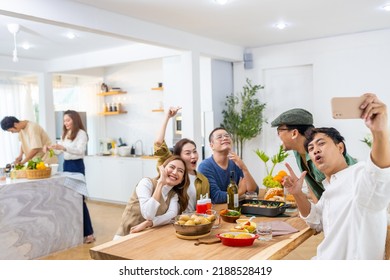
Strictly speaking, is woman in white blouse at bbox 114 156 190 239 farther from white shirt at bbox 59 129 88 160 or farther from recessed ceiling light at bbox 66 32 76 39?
recessed ceiling light at bbox 66 32 76 39

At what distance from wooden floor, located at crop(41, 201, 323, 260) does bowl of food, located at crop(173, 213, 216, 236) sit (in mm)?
1783

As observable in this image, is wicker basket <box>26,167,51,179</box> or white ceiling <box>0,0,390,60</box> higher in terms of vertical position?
white ceiling <box>0,0,390,60</box>

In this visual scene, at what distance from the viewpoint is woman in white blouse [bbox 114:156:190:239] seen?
2.03 meters

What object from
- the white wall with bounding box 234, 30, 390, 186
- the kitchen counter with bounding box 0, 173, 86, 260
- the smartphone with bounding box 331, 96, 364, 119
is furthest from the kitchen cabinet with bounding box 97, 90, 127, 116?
the smartphone with bounding box 331, 96, 364, 119

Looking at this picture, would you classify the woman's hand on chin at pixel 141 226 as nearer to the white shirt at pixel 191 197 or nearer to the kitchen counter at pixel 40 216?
the white shirt at pixel 191 197

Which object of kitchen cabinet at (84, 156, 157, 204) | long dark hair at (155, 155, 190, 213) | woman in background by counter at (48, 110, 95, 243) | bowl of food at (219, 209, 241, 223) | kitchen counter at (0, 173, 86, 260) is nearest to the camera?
bowl of food at (219, 209, 241, 223)

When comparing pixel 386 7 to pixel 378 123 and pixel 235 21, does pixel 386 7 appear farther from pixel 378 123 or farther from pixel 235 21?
pixel 378 123

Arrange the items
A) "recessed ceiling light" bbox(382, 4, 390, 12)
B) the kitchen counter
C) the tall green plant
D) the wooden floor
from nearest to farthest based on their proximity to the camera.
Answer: the kitchen counter
the wooden floor
"recessed ceiling light" bbox(382, 4, 390, 12)
the tall green plant

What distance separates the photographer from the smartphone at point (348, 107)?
127cm

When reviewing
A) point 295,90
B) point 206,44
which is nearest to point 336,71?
point 295,90

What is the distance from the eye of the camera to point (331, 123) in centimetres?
504

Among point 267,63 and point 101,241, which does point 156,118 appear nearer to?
point 267,63

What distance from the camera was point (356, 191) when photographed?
1468 mm

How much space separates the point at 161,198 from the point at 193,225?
0.40 m
